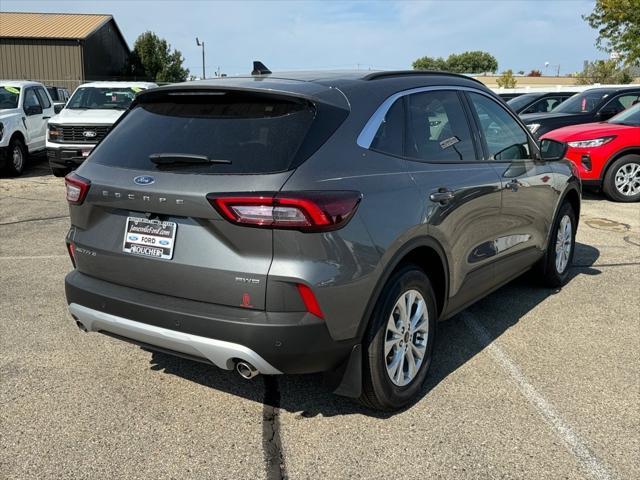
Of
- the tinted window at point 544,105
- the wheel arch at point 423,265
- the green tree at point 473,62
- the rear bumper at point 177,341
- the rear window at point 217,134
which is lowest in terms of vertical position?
the rear bumper at point 177,341

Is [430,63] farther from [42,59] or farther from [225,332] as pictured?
[225,332]

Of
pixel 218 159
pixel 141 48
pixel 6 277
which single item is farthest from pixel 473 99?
pixel 141 48

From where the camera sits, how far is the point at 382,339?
3100 millimetres

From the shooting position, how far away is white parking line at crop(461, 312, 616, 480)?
2904 millimetres

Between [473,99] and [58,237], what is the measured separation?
5234mm

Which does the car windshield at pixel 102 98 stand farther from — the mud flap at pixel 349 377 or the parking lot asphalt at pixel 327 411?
the mud flap at pixel 349 377

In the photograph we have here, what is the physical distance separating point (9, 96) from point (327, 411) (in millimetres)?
13025

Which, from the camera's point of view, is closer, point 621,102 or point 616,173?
point 616,173

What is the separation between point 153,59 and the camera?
5006 centimetres

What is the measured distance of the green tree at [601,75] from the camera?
53.6 metres

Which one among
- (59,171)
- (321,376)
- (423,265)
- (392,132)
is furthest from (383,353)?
(59,171)

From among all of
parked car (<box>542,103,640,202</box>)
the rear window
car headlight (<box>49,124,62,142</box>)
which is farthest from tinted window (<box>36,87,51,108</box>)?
the rear window

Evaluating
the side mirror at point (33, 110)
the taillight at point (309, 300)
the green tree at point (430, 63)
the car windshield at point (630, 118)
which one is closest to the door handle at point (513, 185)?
the taillight at point (309, 300)

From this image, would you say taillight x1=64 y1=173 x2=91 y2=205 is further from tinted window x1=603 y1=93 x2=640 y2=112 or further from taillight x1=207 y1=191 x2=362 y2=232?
tinted window x1=603 y1=93 x2=640 y2=112
